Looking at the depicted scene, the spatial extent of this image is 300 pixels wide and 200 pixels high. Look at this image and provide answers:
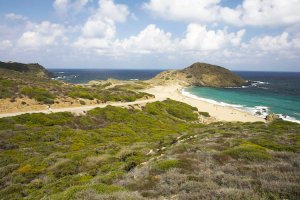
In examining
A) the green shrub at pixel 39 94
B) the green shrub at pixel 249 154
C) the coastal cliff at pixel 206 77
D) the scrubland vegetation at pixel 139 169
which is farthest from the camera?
the coastal cliff at pixel 206 77

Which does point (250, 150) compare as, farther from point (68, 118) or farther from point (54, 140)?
point (68, 118)

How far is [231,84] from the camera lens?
14350cm

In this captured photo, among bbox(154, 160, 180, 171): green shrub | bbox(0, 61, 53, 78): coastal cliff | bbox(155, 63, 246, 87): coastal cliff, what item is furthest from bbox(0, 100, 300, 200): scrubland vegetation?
bbox(155, 63, 246, 87): coastal cliff

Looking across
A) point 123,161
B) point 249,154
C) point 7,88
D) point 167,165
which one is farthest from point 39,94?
point 249,154

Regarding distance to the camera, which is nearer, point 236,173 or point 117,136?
point 236,173

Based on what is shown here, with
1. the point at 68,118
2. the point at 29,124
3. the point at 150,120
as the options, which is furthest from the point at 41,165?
the point at 150,120

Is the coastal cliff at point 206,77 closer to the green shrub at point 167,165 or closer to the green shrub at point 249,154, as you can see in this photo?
the green shrub at point 249,154

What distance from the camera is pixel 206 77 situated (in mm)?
146625

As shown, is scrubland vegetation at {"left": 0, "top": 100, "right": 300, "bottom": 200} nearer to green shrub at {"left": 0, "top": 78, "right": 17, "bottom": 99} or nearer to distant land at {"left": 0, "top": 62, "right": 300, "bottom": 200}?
distant land at {"left": 0, "top": 62, "right": 300, "bottom": 200}

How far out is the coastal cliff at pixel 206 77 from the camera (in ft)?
470

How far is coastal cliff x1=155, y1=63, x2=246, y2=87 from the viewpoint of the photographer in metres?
143

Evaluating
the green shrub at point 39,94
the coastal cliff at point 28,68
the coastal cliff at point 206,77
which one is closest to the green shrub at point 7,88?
the green shrub at point 39,94

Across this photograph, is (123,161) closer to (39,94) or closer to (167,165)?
(167,165)

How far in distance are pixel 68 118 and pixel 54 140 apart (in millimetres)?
9946
